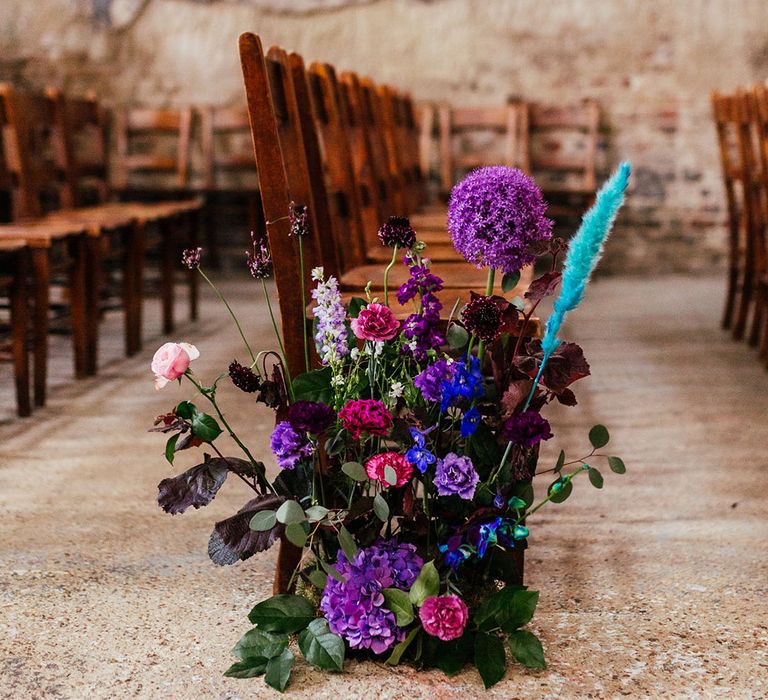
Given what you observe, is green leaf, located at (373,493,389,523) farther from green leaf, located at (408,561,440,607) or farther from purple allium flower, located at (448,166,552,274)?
purple allium flower, located at (448,166,552,274)

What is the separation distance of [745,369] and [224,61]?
4.48 meters

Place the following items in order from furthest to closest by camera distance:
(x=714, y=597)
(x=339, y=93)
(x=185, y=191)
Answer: (x=185, y=191)
(x=339, y=93)
(x=714, y=597)

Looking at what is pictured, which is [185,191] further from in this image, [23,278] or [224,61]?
[23,278]

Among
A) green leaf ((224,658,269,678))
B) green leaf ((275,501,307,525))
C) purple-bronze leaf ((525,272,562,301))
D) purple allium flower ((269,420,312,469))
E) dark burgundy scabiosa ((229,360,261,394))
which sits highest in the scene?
purple-bronze leaf ((525,272,562,301))

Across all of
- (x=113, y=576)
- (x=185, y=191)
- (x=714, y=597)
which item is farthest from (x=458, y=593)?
(x=185, y=191)

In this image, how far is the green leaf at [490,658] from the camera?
1.71 metres

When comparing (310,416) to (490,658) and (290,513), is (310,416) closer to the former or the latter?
(290,513)

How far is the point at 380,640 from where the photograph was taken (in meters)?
1.76

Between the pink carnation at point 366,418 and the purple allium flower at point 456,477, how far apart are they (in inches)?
4.6

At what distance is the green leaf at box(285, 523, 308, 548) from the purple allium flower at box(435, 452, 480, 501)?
0.75 ft

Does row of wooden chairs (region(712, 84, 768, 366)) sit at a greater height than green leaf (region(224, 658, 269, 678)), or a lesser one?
greater

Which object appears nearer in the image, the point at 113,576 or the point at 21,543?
the point at 113,576

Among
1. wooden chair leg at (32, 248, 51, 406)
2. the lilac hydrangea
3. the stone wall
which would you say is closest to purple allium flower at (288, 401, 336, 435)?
the lilac hydrangea

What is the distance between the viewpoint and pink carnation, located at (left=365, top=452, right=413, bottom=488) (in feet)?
5.64
